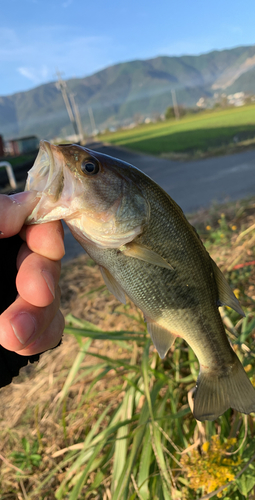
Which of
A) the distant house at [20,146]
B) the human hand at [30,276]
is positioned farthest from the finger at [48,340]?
the distant house at [20,146]

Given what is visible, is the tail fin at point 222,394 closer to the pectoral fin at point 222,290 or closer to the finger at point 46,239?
the pectoral fin at point 222,290

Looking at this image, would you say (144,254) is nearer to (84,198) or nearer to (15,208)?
(84,198)

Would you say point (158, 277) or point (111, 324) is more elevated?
point (158, 277)

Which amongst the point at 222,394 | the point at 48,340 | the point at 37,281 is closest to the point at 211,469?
the point at 222,394

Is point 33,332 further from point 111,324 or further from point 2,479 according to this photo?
point 111,324

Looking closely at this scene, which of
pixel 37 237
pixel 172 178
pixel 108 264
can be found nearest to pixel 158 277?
pixel 108 264
